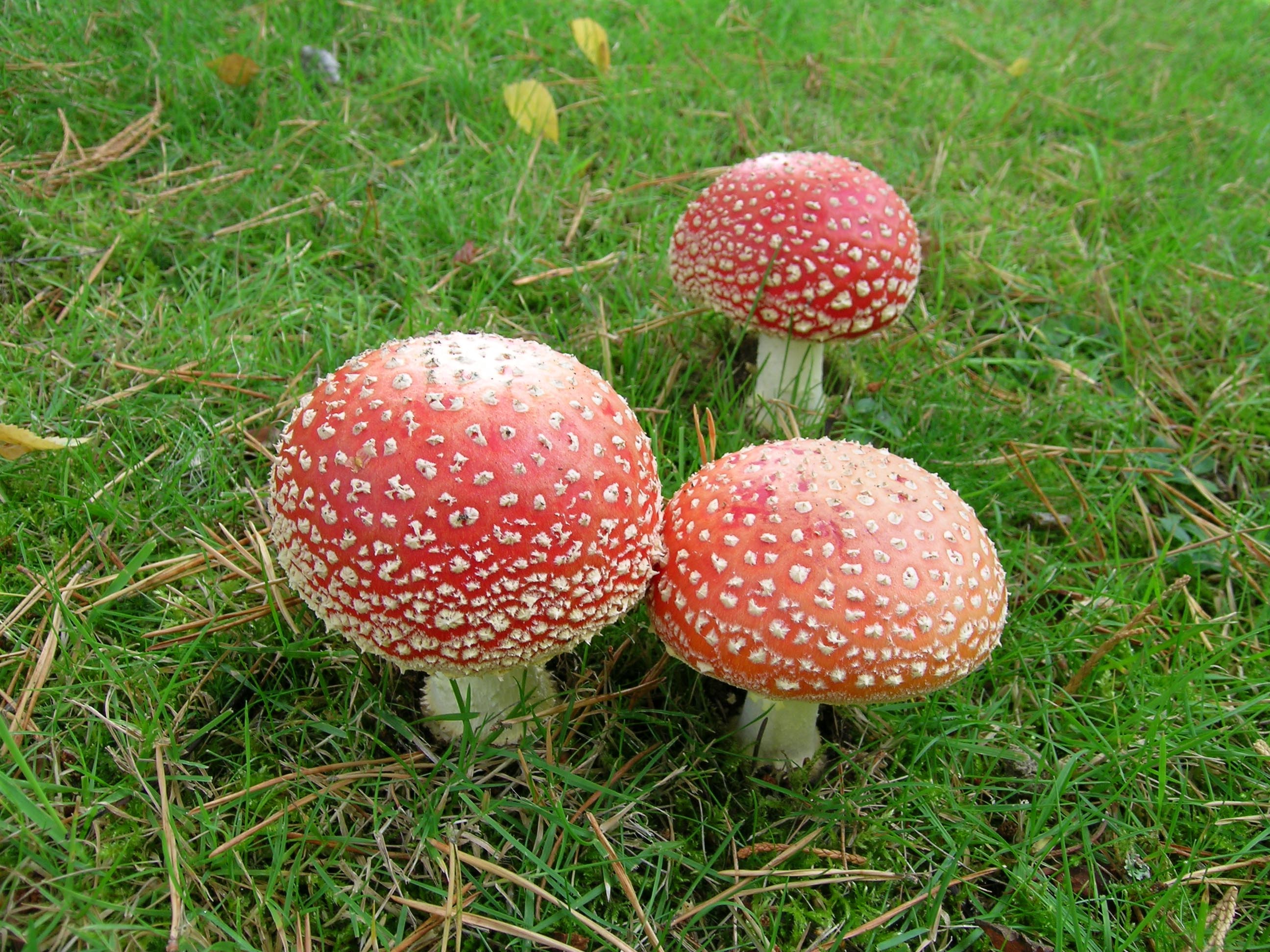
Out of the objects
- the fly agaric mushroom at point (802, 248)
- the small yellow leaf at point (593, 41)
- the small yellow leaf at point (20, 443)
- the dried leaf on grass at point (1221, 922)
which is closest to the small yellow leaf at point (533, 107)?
the small yellow leaf at point (593, 41)

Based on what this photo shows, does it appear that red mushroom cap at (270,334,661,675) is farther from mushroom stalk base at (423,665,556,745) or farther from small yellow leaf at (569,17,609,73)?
small yellow leaf at (569,17,609,73)

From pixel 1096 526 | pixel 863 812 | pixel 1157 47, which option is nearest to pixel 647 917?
pixel 863 812

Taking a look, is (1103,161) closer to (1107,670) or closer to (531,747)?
(1107,670)

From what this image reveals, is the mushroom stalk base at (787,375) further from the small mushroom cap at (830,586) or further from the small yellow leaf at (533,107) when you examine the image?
the small yellow leaf at (533,107)

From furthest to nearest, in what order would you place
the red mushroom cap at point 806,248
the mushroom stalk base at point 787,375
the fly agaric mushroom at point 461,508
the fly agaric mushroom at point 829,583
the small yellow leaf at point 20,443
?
the mushroom stalk base at point 787,375, the red mushroom cap at point 806,248, the small yellow leaf at point 20,443, the fly agaric mushroom at point 829,583, the fly agaric mushroom at point 461,508

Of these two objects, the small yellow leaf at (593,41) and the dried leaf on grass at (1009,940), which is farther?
the small yellow leaf at (593,41)

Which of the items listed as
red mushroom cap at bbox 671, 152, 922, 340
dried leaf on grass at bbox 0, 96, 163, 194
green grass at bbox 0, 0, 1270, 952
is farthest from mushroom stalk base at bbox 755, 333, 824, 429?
dried leaf on grass at bbox 0, 96, 163, 194
